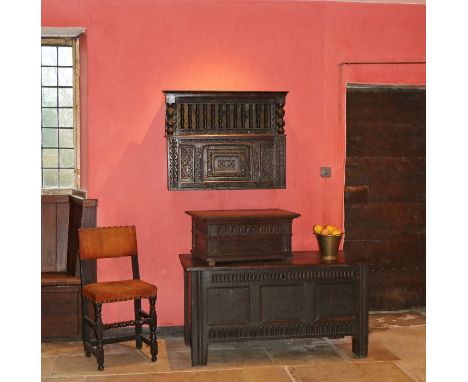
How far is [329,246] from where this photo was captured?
5020mm

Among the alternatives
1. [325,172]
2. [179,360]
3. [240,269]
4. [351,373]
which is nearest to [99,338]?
[179,360]

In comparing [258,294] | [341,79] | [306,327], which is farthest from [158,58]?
[306,327]

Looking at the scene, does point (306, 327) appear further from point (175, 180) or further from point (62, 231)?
point (62, 231)

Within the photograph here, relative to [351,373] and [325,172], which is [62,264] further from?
[351,373]

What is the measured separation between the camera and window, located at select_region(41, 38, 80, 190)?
5.74 metres

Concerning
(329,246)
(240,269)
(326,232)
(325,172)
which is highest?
(325,172)

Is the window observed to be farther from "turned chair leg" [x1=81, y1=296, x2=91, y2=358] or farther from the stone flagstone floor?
the stone flagstone floor

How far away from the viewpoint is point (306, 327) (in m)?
4.84

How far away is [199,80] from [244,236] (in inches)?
55.8

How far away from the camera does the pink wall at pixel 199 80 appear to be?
539 centimetres

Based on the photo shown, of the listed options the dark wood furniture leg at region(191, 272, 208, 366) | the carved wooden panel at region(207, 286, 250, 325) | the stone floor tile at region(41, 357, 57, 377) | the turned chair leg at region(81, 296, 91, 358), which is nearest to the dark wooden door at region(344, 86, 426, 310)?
the carved wooden panel at region(207, 286, 250, 325)

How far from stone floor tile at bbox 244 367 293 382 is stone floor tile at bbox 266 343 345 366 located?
0.52 ft
